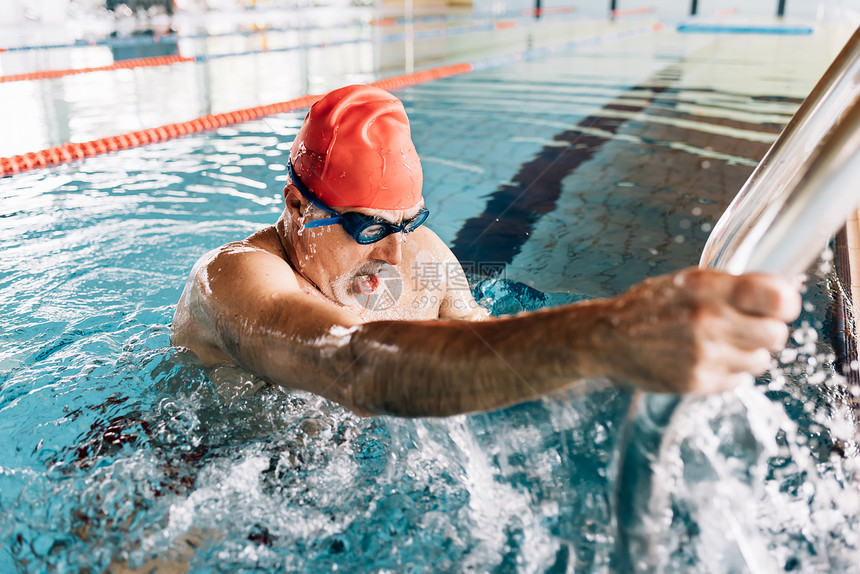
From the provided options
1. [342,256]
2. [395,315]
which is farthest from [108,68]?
[342,256]

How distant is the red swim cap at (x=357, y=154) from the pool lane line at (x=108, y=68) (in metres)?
9.51

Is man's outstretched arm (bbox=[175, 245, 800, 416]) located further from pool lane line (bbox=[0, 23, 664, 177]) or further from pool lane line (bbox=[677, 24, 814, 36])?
pool lane line (bbox=[677, 24, 814, 36])

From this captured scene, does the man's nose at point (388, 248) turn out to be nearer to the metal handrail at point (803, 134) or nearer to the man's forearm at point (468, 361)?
the man's forearm at point (468, 361)

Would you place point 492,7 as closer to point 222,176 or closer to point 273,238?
point 222,176

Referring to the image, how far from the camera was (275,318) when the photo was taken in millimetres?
1491

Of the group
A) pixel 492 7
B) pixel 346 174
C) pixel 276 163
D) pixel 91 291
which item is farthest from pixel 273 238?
pixel 492 7

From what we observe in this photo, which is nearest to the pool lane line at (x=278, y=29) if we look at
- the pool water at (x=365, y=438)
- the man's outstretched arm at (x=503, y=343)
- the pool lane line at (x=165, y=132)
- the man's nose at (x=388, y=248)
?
the pool lane line at (x=165, y=132)

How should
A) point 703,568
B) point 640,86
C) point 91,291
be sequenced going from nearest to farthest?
point 703,568, point 91,291, point 640,86

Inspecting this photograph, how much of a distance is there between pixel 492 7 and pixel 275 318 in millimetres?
28951

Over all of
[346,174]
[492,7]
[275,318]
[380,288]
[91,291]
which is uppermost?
[492,7]

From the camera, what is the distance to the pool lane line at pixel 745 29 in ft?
55.6

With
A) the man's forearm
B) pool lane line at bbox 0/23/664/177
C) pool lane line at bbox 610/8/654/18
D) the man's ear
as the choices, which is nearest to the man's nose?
the man's ear

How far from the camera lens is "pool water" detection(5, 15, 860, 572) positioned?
1266mm

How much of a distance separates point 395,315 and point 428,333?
1.14m
